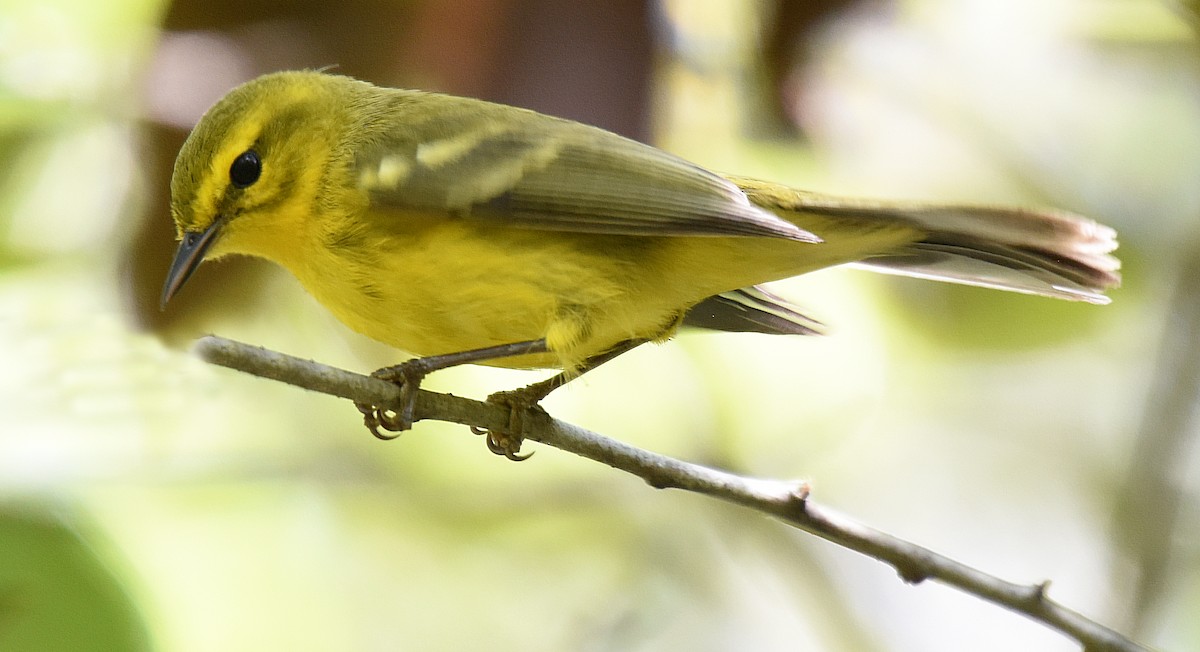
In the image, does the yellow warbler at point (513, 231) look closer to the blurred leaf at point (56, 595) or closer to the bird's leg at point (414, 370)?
the bird's leg at point (414, 370)

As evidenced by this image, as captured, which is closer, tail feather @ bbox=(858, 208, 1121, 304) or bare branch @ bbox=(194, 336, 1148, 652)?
bare branch @ bbox=(194, 336, 1148, 652)

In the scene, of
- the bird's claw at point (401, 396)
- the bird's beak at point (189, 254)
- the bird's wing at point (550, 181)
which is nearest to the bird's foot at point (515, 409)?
the bird's claw at point (401, 396)

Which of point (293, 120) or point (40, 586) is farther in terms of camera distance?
point (293, 120)

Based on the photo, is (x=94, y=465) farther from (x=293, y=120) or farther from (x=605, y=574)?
(x=605, y=574)

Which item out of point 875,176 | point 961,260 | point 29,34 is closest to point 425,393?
point 961,260

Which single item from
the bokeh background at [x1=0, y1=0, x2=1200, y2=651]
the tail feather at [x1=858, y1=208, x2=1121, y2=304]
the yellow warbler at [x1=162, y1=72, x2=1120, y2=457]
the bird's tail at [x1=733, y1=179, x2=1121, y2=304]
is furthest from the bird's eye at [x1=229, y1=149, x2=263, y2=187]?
the tail feather at [x1=858, y1=208, x2=1121, y2=304]

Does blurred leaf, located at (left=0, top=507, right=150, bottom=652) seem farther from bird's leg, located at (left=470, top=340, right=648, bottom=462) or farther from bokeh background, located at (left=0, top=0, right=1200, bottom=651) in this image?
bird's leg, located at (left=470, top=340, right=648, bottom=462)

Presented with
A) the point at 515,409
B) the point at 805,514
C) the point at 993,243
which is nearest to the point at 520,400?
the point at 515,409
